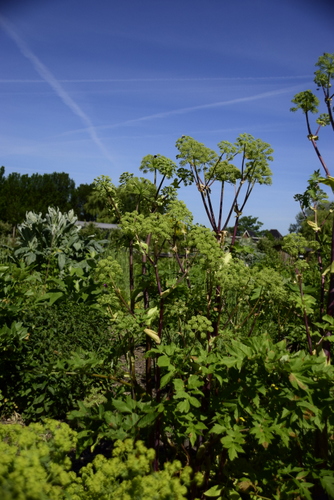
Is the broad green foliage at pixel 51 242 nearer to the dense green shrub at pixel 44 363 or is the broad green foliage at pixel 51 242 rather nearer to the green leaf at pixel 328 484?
the dense green shrub at pixel 44 363

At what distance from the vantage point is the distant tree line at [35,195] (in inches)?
1829

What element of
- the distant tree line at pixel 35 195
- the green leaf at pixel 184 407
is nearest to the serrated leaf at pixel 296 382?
the green leaf at pixel 184 407

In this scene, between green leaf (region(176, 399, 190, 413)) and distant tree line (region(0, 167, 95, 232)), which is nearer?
green leaf (region(176, 399, 190, 413))

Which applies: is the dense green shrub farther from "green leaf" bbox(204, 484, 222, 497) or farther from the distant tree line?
the distant tree line

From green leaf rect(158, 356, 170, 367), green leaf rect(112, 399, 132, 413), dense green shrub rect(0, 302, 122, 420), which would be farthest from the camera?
dense green shrub rect(0, 302, 122, 420)

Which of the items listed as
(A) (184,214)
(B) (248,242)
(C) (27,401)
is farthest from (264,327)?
(B) (248,242)

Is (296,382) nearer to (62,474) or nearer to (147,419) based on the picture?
(147,419)

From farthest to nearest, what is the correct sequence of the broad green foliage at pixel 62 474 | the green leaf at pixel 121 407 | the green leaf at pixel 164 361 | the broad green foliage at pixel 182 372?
the green leaf at pixel 121 407 < the green leaf at pixel 164 361 < the broad green foliage at pixel 182 372 < the broad green foliage at pixel 62 474

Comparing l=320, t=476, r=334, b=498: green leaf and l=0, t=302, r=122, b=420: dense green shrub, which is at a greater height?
l=0, t=302, r=122, b=420: dense green shrub

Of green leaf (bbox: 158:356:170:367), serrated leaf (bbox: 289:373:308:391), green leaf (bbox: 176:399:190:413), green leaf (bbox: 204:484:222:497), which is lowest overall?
green leaf (bbox: 204:484:222:497)

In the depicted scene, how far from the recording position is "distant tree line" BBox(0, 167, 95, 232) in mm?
46469

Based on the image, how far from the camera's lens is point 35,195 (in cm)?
6353

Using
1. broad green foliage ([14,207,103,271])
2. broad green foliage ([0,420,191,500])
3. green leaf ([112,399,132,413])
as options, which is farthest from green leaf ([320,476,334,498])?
broad green foliage ([14,207,103,271])

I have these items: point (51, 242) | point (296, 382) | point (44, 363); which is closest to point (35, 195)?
point (51, 242)
